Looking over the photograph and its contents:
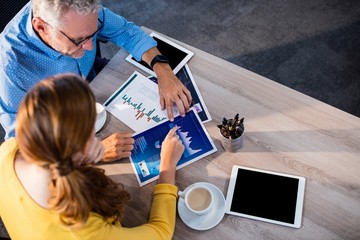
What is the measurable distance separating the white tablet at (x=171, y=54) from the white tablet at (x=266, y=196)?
501 millimetres

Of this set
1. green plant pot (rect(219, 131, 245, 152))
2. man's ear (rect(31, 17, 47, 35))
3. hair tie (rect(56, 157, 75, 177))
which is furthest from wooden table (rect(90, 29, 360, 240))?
hair tie (rect(56, 157, 75, 177))

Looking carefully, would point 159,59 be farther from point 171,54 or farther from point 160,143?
point 160,143

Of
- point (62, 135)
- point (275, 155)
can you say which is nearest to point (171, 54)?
point (275, 155)

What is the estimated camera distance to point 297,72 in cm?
238

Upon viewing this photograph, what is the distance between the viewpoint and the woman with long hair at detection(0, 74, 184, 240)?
2.71 ft

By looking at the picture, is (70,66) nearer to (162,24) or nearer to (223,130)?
(223,130)

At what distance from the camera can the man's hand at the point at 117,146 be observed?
127cm

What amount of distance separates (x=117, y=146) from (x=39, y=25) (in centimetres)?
50

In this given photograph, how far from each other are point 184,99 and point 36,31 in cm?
58

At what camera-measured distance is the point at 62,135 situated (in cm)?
82

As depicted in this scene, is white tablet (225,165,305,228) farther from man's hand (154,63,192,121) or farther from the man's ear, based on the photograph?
the man's ear

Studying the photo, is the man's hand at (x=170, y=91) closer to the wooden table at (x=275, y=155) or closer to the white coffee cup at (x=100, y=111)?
the wooden table at (x=275, y=155)

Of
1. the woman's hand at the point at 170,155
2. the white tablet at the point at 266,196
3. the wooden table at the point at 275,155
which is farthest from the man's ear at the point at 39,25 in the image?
the white tablet at the point at 266,196

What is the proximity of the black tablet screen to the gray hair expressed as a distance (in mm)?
723
